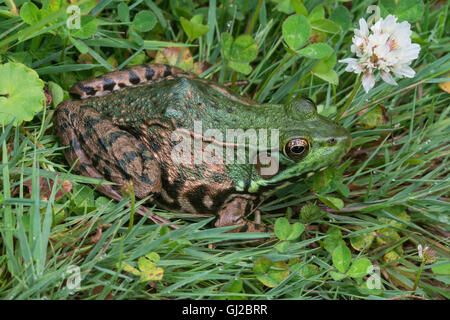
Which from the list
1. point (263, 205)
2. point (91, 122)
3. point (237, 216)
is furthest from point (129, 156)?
point (263, 205)

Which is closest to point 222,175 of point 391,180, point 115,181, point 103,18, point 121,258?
point 115,181

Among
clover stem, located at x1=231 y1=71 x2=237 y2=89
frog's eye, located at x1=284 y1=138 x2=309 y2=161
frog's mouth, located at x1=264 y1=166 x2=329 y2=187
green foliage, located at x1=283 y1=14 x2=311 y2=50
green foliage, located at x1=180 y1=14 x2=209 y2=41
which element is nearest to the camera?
frog's eye, located at x1=284 y1=138 x2=309 y2=161

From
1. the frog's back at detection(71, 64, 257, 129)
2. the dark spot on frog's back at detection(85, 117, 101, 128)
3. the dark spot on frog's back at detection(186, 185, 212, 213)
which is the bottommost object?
the dark spot on frog's back at detection(186, 185, 212, 213)

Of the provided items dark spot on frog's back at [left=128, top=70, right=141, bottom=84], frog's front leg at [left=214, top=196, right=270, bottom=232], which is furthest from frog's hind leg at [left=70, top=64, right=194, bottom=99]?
frog's front leg at [left=214, top=196, right=270, bottom=232]

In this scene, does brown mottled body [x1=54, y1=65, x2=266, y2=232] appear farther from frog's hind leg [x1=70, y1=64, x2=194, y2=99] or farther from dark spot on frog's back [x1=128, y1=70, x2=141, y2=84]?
dark spot on frog's back [x1=128, y1=70, x2=141, y2=84]

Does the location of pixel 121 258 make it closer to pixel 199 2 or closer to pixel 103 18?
pixel 103 18

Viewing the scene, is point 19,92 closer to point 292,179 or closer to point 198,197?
point 198,197

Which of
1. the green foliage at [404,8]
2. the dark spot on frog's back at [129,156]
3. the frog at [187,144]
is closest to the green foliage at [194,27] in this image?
the frog at [187,144]

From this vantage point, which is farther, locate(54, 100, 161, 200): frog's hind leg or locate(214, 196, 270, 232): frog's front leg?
locate(214, 196, 270, 232): frog's front leg
